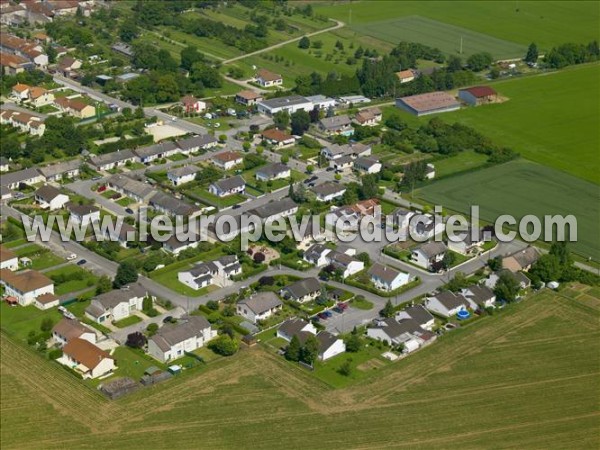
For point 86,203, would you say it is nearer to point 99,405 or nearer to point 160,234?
point 160,234

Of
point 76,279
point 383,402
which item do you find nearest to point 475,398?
point 383,402

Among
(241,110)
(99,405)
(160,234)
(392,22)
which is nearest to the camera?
(99,405)

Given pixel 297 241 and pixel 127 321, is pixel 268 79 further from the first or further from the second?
pixel 127 321

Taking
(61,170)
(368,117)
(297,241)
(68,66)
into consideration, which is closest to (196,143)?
(61,170)

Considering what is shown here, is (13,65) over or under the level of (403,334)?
over

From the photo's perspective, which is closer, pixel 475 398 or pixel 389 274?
pixel 475 398

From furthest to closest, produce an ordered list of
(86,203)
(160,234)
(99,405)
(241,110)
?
(241,110) < (86,203) < (160,234) < (99,405)
